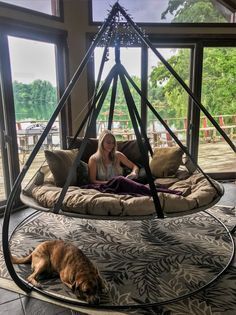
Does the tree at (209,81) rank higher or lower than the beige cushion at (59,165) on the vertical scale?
higher

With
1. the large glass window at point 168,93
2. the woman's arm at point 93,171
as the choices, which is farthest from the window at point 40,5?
the woman's arm at point 93,171

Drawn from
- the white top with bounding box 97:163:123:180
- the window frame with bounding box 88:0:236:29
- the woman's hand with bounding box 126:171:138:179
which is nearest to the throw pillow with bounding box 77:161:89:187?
the white top with bounding box 97:163:123:180

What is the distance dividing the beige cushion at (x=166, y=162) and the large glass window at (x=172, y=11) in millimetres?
2269

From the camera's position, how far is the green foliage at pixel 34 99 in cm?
392

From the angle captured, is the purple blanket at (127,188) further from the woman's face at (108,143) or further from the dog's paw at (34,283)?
the dog's paw at (34,283)

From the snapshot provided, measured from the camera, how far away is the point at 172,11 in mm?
4551

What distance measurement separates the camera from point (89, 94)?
15.3ft

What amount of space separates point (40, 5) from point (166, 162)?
2779 millimetres

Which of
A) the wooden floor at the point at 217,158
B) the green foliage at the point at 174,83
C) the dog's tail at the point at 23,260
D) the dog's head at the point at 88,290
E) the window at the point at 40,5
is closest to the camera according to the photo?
the dog's head at the point at 88,290

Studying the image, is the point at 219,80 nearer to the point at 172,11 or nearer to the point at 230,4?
the point at 230,4

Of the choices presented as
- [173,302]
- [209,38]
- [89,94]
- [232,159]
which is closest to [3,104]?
[89,94]

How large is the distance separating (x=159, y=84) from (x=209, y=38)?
1082 millimetres

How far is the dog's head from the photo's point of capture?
2.09 m

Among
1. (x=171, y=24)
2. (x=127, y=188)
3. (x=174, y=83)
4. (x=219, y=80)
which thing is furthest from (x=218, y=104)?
(x=127, y=188)
